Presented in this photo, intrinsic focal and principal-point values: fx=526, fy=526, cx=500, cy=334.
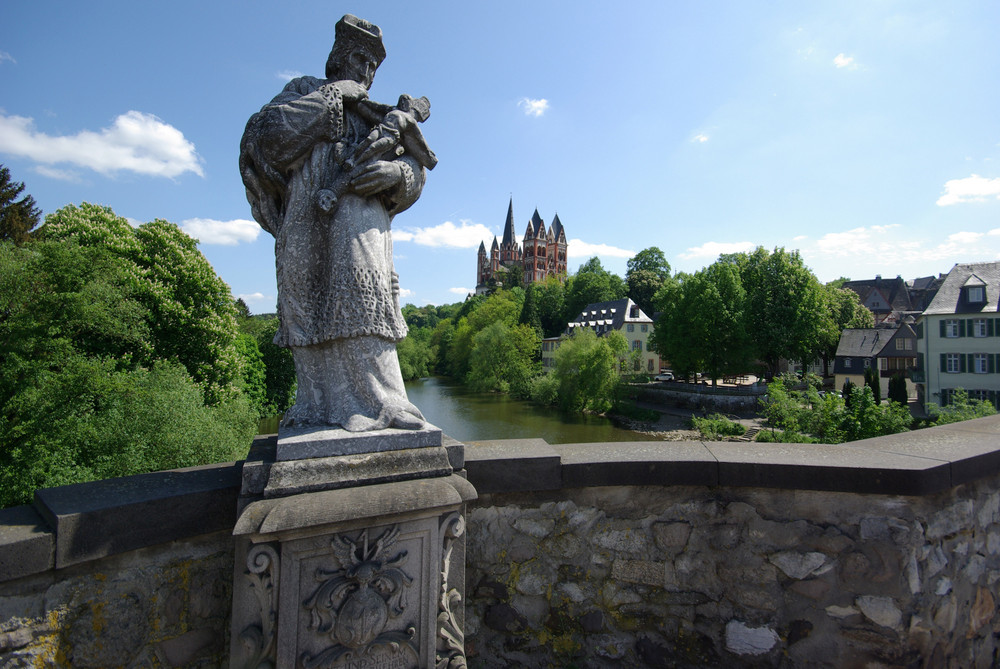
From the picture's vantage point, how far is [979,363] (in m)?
27.9

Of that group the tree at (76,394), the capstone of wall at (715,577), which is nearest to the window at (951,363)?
the capstone of wall at (715,577)

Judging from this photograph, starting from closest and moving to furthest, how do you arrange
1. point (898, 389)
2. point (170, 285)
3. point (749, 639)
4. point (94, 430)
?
point (749, 639), point (94, 430), point (170, 285), point (898, 389)

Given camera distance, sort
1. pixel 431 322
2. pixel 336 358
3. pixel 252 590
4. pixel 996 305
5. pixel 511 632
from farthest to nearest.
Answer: pixel 431 322 < pixel 996 305 < pixel 511 632 < pixel 336 358 < pixel 252 590

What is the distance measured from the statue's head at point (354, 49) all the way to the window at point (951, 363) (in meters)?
36.7

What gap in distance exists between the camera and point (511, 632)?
2625 mm

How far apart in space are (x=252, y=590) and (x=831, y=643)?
2609mm

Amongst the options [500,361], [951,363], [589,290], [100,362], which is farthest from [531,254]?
[100,362]

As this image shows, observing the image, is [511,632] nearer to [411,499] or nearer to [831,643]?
[411,499]

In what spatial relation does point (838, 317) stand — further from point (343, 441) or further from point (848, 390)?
point (343, 441)

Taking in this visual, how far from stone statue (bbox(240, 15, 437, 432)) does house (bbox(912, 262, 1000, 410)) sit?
33.4m

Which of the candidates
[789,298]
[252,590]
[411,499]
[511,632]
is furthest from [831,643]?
[789,298]

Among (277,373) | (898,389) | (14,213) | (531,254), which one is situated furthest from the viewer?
(531,254)

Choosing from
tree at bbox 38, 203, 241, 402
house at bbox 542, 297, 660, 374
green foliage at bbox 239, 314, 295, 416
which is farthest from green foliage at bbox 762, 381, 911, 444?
house at bbox 542, 297, 660, 374

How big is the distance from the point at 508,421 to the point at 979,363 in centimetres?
2568
